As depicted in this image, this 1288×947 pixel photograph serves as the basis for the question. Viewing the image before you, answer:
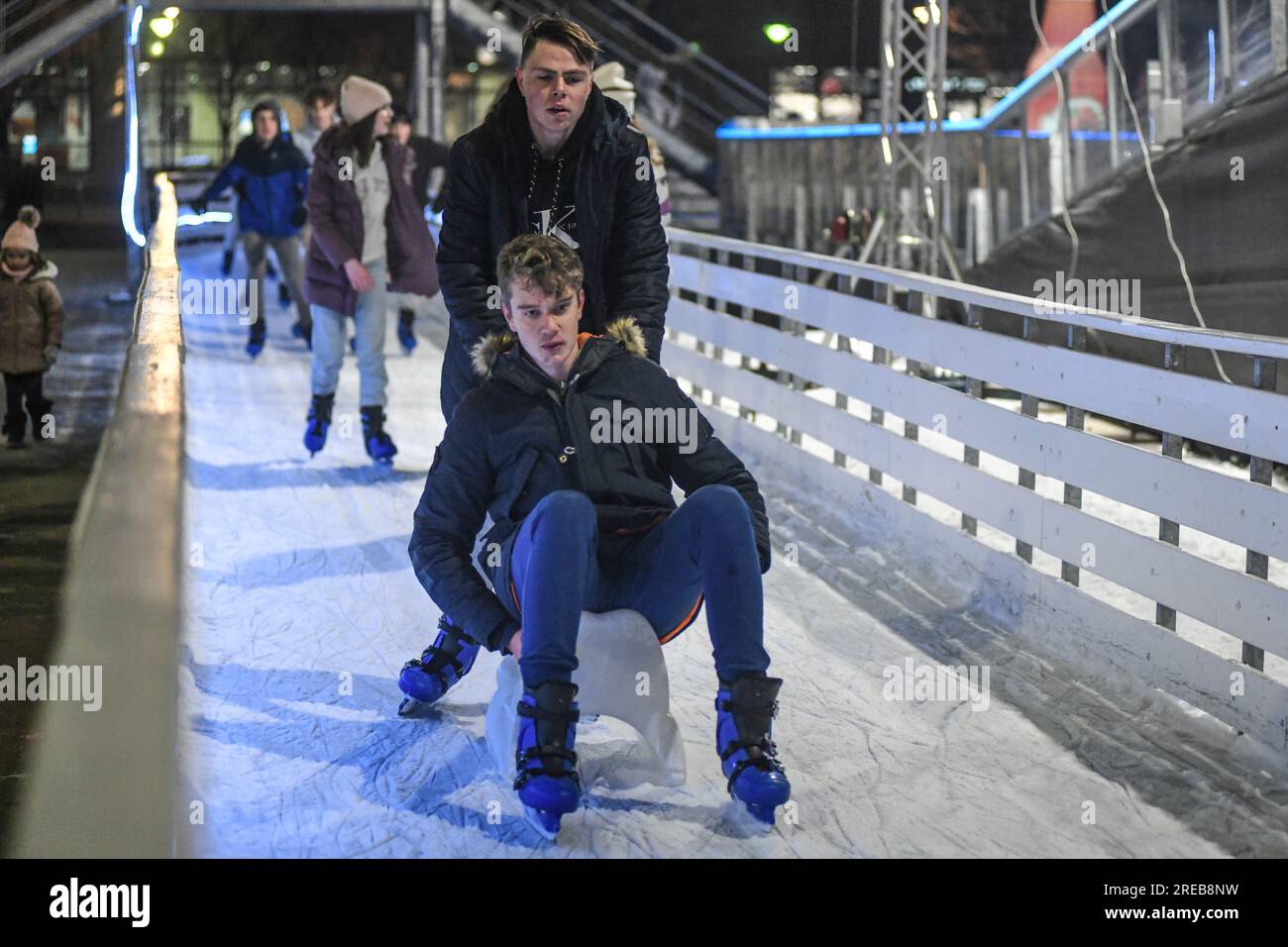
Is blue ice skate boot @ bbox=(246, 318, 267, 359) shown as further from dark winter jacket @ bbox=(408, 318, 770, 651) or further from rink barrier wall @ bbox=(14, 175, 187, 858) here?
rink barrier wall @ bbox=(14, 175, 187, 858)

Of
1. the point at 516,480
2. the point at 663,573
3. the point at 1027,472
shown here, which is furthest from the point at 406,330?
the point at 663,573

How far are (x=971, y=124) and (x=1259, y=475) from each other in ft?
42.2

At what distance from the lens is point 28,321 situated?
9383 millimetres

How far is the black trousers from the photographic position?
9641 millimetres

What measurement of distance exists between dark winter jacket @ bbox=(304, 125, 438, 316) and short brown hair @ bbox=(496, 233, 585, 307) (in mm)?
4278

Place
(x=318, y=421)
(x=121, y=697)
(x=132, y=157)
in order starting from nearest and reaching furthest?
(x=121, y=697)
(x=318, y=421)
(x=132, y=157)

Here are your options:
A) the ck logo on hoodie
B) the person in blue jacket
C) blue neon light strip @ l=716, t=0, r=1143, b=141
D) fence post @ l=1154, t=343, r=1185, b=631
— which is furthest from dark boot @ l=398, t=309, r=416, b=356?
fence post @ l=1154, t=343, r=1185, b=631

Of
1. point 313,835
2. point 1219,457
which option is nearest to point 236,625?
point 313,835

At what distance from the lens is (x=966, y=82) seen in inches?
1090

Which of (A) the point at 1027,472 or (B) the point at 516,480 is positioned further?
(A) the point at 1027,472

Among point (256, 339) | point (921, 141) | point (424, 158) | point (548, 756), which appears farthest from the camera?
point (256, 339)

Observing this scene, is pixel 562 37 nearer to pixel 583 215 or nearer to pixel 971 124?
pixel 583 215

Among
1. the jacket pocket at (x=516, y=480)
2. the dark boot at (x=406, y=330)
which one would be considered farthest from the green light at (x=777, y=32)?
the jacket pocket at (x=516, y=480)
